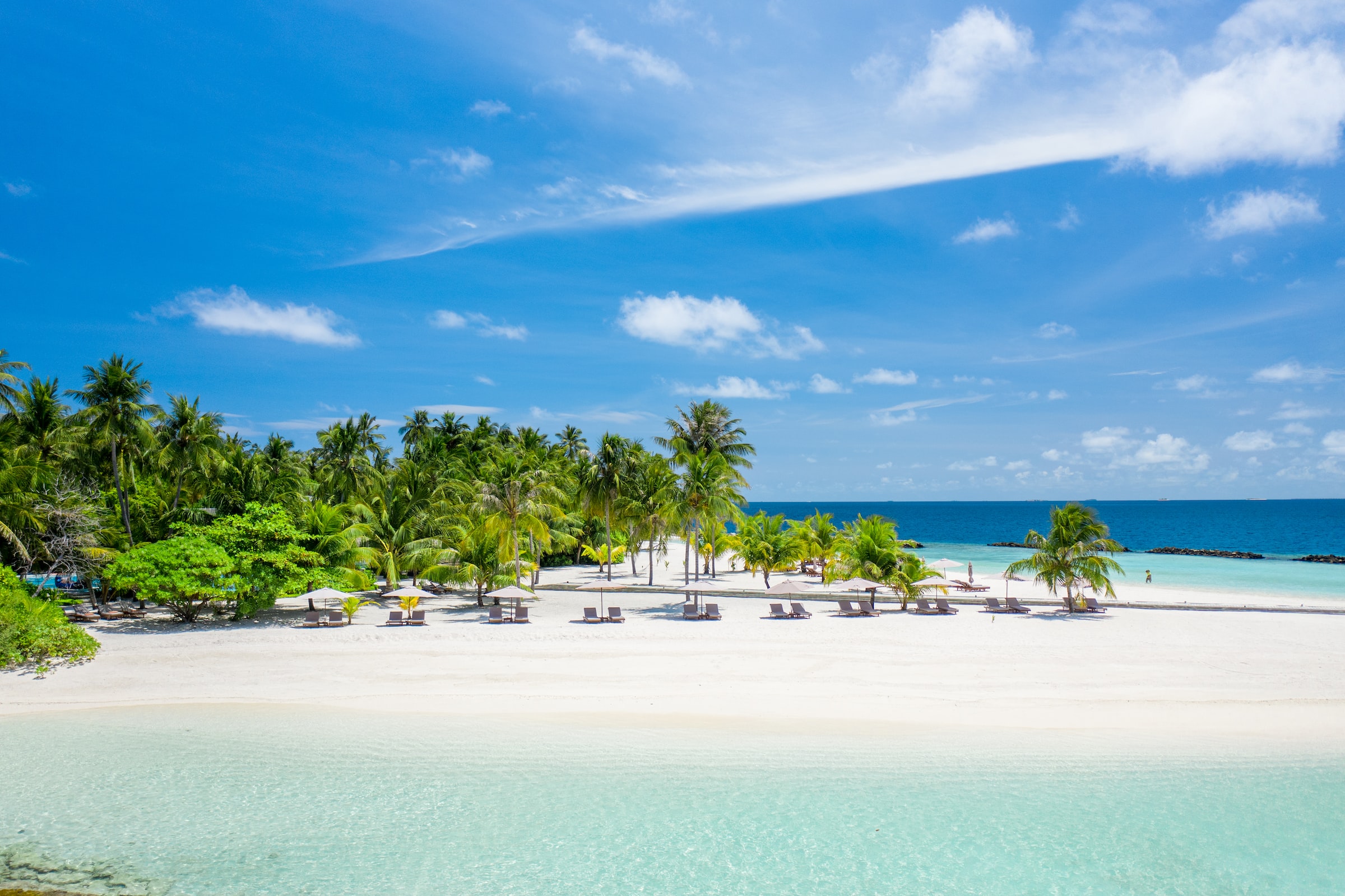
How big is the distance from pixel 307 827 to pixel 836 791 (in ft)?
24.3

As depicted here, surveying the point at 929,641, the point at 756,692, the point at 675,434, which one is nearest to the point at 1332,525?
the point at 675,434

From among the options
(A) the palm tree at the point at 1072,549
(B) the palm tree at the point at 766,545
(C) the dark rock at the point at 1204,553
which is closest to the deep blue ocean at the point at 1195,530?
(C) the dark rock at the point at 1204,553

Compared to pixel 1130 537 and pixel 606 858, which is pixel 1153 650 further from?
pixel 1130 537

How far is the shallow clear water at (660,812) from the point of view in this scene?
816cm

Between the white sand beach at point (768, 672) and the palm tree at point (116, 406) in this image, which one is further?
the palm tree at point (116, 406)

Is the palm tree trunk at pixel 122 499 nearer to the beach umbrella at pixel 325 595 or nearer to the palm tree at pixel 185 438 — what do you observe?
the palm tree at pixel 185 438

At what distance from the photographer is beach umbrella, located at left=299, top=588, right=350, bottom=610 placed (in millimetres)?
21719

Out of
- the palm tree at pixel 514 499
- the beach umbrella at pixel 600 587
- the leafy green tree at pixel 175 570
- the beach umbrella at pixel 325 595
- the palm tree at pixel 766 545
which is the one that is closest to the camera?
the leafy green tree at pixel 175 570

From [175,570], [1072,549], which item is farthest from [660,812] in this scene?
[1072,549]

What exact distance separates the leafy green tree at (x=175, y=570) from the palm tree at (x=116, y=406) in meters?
4.69

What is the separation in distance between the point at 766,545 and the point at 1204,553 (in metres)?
59.7

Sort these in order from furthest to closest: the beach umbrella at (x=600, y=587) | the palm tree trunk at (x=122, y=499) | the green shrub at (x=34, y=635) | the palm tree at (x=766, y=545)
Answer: the palm tree at (x=766, y=545)
the beach umbrella at (x=600, y=587)
the palm tree trunk at (x=122, y=499)
the green shrub at (x=34, y=635)

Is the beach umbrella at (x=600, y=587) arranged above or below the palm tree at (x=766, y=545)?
below

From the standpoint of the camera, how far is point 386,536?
3167cm
